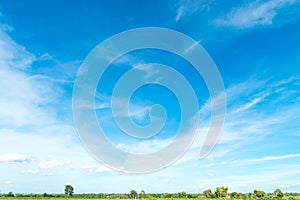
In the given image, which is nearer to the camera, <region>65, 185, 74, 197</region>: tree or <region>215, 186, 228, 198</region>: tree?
<region>215, 186, 228, 198</region>: tree

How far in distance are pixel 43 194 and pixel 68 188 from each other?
1229 centimetres

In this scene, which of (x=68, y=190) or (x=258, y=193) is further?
(x=68, y=190)

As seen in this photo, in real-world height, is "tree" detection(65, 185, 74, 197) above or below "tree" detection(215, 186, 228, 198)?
above

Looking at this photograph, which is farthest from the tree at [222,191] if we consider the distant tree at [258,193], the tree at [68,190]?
the tree at [68,190]

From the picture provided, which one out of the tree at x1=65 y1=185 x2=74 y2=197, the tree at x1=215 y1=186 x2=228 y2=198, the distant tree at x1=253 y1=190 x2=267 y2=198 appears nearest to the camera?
the distant tree at x1=253 y1=190 x2=267 y2=198

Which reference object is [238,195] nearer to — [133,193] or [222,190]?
[222,190]

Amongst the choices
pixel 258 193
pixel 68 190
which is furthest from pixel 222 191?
pixel 68 190

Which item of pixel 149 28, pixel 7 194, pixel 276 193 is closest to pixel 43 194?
pixel 7 194

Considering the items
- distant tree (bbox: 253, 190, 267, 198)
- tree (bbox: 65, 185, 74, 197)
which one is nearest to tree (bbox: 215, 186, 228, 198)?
distant tree (bbox: 253, 190, 267, 198)

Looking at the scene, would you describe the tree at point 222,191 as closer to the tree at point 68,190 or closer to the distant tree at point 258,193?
the distant tree at point 258,193

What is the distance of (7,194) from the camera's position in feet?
279

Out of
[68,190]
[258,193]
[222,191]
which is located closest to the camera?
[258,193]

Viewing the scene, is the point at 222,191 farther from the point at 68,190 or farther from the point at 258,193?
the point at 68,190

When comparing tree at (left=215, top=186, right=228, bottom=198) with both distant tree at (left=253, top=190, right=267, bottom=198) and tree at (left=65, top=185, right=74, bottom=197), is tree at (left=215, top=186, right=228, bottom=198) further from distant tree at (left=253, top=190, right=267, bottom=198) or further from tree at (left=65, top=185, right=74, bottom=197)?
tree at (left=65, top=185, right=74, bottom=197)
